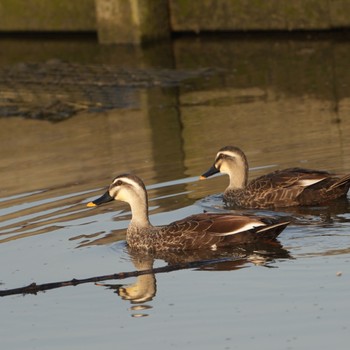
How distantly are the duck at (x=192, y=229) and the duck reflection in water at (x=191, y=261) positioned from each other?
68 millimetres

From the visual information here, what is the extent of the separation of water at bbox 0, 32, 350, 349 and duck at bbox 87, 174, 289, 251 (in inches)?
7.0

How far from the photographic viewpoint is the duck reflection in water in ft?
35.1

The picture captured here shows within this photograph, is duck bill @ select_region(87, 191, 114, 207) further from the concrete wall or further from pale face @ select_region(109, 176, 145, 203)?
the concrete wall

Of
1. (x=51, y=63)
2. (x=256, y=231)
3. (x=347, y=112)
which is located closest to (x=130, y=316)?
(x=256, y=231)

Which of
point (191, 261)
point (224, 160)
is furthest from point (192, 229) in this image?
point (224, 160)

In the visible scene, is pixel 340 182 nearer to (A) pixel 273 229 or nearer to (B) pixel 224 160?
(B) pixel 224 160

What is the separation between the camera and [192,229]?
12344 mm

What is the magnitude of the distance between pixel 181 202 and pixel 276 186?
3.23 ft

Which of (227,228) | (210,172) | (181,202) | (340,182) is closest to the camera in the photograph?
(227,228)

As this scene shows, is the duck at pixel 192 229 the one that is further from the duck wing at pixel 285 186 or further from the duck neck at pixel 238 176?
the duck neck at pixel 238 176

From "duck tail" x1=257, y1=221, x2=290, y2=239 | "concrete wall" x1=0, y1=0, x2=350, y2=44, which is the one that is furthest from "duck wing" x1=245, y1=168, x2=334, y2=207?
"concrete wall" x1=0, y1=0, x2=350, y2=44

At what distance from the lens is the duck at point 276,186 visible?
547 inches

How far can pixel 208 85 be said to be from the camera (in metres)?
21.2

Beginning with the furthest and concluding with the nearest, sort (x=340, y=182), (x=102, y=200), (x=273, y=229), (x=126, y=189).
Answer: (x=340, y=182) → (x=102, y=200) → (x=126, y=189) → (x=273, y=229)
